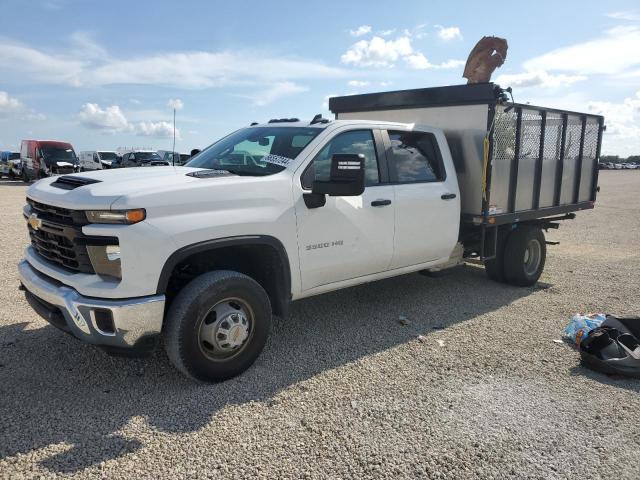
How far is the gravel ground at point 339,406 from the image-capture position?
9.38 feet

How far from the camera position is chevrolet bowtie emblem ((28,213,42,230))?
3.76 m

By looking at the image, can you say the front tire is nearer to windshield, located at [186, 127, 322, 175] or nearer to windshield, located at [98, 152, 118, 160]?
windshield, located at [186, 127, 322, 175]

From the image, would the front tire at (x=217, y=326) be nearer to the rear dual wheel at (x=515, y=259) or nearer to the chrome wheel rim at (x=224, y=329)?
the chrome wheel rim at (x=224, y=329)

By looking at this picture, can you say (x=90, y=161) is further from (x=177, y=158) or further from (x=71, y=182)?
(x=71, y=182)

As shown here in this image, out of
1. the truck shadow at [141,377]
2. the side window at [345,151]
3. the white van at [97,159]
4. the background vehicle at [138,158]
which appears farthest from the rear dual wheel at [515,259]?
the white van at [97,159]

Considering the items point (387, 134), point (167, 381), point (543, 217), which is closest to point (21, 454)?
point (167, 381)

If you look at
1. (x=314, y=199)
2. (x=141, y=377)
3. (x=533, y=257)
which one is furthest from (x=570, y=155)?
(x=141, y=377)

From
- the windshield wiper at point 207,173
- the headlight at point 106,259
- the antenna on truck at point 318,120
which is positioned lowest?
the headlight at point 106,259

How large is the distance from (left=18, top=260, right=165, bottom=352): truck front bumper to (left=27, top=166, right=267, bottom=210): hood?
59 cm

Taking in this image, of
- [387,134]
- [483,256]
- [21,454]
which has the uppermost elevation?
[387,134]

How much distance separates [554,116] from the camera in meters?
6.55

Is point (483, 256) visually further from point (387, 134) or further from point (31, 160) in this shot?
point (31, 160)

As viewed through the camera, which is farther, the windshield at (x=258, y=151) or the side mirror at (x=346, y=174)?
the windshield at (x=258, y=151)

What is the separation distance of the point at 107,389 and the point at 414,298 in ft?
11.7
